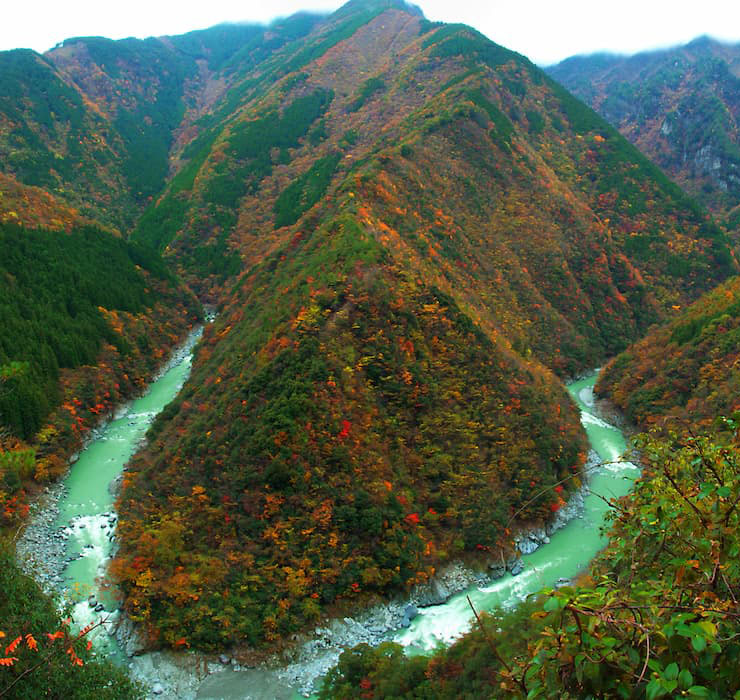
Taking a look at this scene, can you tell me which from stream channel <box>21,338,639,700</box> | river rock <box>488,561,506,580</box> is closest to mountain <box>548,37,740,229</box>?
stream channel <box>21,338,639,700</box>

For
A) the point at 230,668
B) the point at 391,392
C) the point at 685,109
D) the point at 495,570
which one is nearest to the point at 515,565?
the point at 495,570

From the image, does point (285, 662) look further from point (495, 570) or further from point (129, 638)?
point (495, 570)

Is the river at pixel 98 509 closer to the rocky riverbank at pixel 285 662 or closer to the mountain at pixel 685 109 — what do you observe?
the rocky riverbank at pixel 285 662

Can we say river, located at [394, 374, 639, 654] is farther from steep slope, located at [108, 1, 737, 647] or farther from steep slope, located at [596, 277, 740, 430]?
steep slope, located at [596, 277, 740, 430]

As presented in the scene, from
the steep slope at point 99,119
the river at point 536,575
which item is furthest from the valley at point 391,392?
the steep slope at point 99,119

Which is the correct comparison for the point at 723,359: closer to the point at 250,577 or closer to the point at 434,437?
the point at 434,437

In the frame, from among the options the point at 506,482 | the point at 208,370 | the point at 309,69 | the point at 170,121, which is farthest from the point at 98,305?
the point at 170,121
